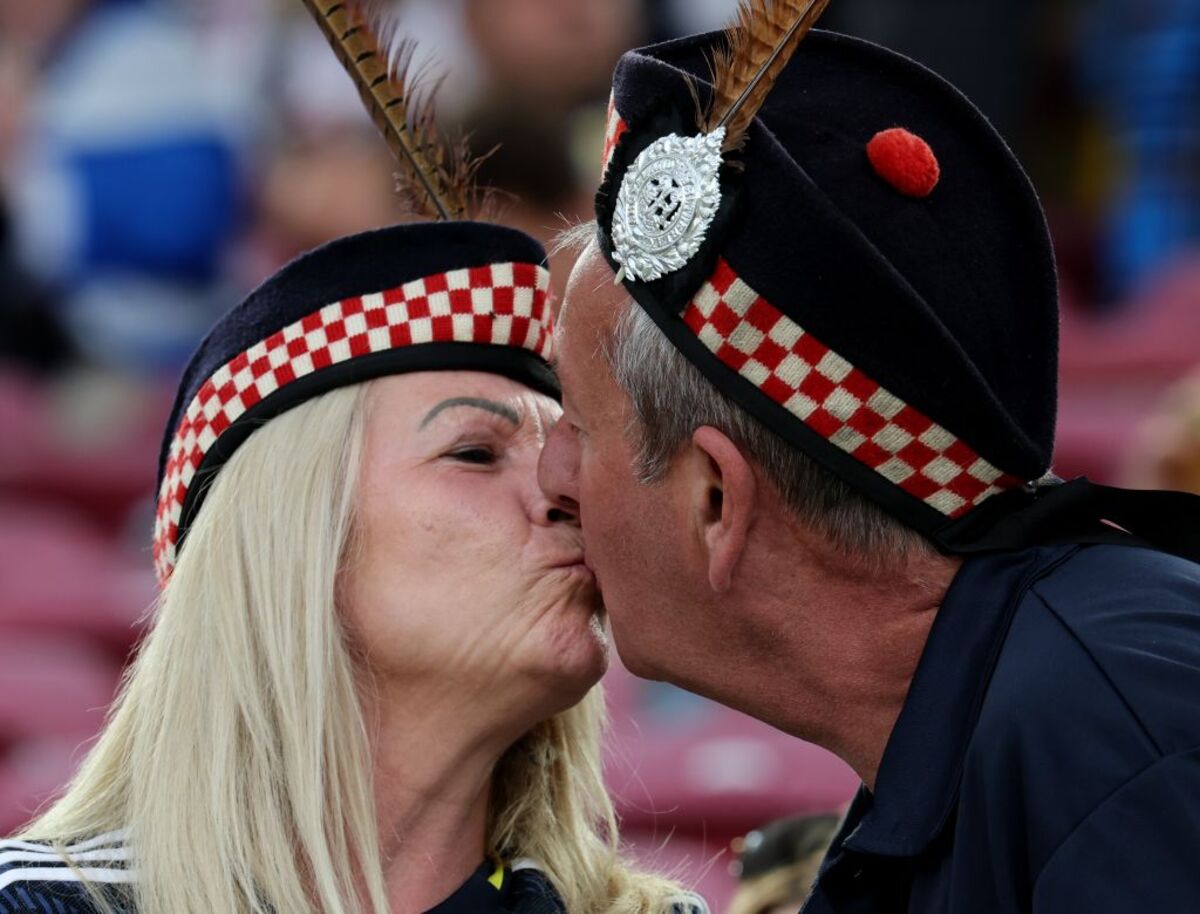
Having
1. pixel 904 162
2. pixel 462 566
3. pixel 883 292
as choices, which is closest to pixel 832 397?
pixel 883 292

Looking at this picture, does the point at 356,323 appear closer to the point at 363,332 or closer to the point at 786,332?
the point at 363,332

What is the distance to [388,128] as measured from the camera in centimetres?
260

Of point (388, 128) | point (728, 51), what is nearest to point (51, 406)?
point (388, 128)

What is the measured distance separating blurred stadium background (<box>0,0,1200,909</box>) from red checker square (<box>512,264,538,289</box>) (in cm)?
297

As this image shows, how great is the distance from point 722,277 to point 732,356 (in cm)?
8

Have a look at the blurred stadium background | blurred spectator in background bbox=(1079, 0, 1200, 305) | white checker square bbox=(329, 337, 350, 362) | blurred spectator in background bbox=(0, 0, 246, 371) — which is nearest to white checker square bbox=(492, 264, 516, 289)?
white checker square bbox=(329, 337, 350, 362)

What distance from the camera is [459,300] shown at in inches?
97.1

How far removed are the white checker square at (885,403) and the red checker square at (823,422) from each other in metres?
0.04

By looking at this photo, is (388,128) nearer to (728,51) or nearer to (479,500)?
(479,500)

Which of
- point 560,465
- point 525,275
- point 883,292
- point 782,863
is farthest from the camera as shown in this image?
point 782,863

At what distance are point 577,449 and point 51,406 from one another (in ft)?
16.0

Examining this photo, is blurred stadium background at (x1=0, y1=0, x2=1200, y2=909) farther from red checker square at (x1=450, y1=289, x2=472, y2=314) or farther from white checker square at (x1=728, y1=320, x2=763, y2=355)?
white checker square at (x1=728, y1=320, x2=763, y2=355)

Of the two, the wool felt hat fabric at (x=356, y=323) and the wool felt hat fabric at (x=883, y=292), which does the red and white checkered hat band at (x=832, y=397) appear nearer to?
the wool felt hat fabric at (x=883, y=292)

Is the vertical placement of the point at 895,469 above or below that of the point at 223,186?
below
